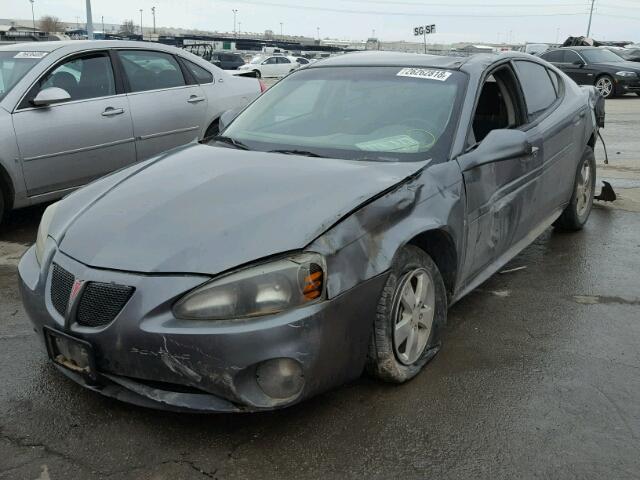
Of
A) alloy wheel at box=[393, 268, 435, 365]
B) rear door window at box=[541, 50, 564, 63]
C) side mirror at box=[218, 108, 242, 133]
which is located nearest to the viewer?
alloy wheel at box=[393, 268, 435, 365]

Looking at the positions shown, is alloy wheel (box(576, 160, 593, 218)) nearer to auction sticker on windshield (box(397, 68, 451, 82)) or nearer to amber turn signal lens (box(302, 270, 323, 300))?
auction sticker on windshield (box(397, 68, 451, 82))

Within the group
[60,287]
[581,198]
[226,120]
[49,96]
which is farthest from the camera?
[581,198]

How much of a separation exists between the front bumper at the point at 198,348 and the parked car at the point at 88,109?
320 cm

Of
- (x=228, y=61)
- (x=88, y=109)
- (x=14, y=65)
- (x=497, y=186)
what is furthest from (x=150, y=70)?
(x=228, y=61)

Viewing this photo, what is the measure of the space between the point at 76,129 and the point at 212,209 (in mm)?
3382

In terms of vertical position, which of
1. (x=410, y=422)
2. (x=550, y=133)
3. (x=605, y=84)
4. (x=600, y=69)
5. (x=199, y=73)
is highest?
(x=199, y=73)

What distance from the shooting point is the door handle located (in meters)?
5.84

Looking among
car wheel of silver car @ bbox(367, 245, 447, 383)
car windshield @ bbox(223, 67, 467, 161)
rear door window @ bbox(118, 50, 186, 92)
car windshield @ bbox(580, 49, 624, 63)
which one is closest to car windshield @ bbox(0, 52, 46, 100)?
rear door window @ bbox(118, 50, 186, 92)

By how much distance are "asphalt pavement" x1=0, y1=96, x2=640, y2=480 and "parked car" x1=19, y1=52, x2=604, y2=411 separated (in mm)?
206

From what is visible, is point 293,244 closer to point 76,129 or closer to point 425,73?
point 425,73

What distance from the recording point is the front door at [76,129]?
5359 mm

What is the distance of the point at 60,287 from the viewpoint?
2643 millimetres

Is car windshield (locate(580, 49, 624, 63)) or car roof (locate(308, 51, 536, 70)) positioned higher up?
car roof (locate(308, 51, 536, 70))

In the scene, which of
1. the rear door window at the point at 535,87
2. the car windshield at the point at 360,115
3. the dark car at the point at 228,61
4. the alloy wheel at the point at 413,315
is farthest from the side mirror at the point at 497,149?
the dark car at the point at 228,61
